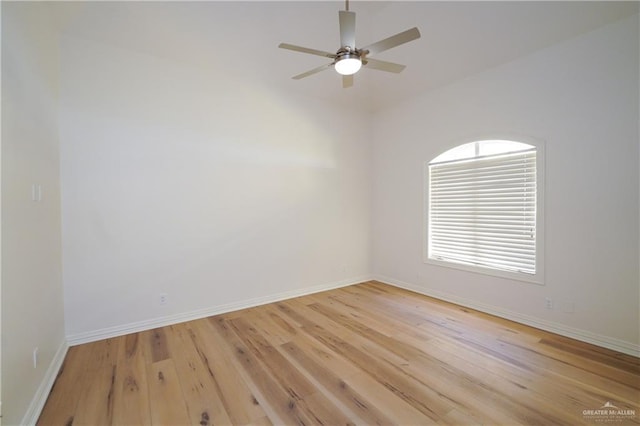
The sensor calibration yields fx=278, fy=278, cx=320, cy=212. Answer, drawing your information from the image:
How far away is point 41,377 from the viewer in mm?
2041

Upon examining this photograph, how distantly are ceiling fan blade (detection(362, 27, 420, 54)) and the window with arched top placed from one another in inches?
87.2

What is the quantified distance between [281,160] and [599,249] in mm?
3849

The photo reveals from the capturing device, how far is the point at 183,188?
3.43 m

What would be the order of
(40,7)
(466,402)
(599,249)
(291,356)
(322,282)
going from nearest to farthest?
(466,402) < (40,7) < (291,356) < (599,249) < (322,282)

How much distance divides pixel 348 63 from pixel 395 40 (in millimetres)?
377

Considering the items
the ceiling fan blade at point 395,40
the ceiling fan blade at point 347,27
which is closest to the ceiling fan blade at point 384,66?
the ceiling fan blade at point 395,40

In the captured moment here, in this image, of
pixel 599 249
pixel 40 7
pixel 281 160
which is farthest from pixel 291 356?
pixel 40 7

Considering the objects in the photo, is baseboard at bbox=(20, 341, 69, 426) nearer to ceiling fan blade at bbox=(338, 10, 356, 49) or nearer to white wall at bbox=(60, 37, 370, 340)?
white wall at bbox=(60, 37, 370, 340)

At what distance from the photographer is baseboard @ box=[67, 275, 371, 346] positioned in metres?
2.90

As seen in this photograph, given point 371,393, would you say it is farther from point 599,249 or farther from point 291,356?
point 599,249

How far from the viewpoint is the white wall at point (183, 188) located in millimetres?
2898

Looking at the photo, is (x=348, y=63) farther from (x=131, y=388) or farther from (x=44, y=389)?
(x=44, y=389)

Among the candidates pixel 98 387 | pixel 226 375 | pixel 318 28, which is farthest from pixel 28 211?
pixel 318 28

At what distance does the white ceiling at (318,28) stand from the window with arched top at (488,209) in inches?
45.1
